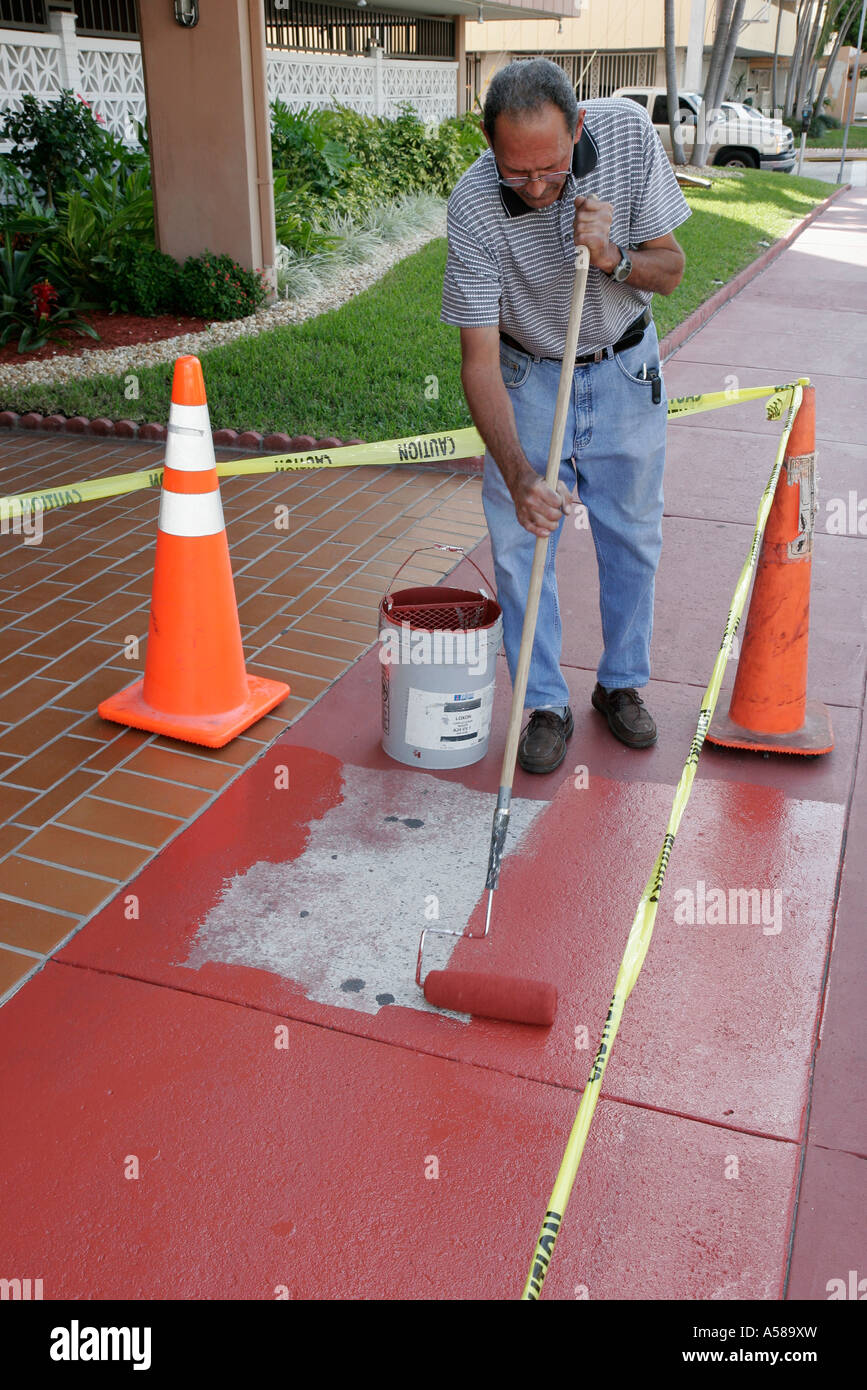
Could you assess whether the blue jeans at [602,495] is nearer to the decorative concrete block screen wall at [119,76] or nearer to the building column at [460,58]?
the decorative concrete block screen wall at [119,76]

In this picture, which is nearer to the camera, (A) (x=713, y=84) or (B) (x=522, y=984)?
(B) (x=522, y=984)

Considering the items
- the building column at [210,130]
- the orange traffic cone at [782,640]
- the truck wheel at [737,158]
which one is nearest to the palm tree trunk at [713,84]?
the truck wheel at [737,158]

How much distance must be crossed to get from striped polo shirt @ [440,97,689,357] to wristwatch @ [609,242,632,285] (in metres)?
0.06

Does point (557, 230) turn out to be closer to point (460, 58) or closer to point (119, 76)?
point (119, 76)

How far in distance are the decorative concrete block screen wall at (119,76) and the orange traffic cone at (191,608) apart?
10.2m

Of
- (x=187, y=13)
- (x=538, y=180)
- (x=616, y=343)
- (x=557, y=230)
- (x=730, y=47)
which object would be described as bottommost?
(x=616, y=343)

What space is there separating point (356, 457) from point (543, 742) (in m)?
1.32

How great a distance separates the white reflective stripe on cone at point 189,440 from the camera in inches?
152

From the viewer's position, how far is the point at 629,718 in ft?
13.1

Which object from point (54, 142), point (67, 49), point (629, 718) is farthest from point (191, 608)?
point (67, 49)

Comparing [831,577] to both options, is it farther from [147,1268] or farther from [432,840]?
[147,1268]

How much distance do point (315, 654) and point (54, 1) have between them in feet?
40.8

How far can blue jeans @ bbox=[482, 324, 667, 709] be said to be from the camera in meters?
3.47

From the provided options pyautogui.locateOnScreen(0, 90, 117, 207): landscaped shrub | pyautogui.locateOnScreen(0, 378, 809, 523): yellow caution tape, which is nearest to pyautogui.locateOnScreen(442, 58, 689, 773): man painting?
pyautogui.locateOnScreen(0, 378, 809, 523): yellow caution tape
